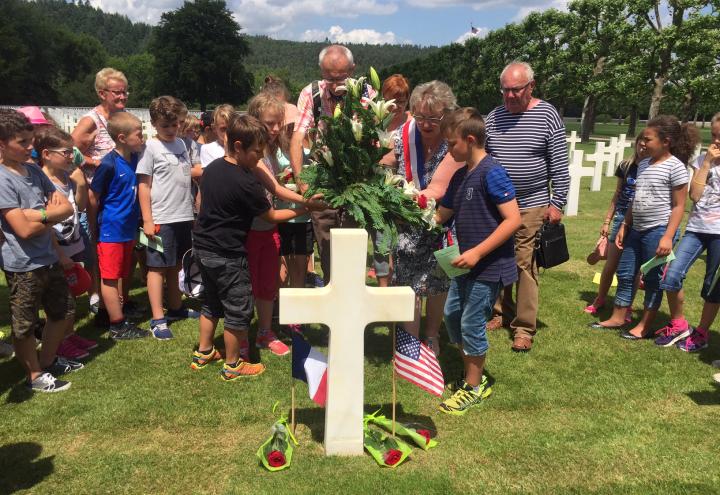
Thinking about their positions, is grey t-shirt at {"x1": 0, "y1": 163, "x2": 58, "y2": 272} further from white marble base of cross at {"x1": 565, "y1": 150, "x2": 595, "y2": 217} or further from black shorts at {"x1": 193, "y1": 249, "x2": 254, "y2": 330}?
white marble base of cross at {"x1": 565, "y1": 150, "x2": 595, "y2": 217}

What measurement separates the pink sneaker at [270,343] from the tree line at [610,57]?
1356 inches

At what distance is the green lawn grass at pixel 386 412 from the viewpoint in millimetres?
2881

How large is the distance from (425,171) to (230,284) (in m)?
1.67

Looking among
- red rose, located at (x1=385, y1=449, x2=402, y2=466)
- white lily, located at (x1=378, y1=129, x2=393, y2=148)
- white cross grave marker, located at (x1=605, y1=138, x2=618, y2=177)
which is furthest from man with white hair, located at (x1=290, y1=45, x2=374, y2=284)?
white cross grave marker, located at (x1=605, y1=138, x2=618, y2=177)

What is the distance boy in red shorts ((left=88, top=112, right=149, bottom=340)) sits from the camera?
4.51 m

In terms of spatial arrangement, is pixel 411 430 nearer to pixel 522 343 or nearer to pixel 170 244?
pixel 522 343

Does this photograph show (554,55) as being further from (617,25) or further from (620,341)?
(620,341)

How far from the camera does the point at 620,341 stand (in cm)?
491

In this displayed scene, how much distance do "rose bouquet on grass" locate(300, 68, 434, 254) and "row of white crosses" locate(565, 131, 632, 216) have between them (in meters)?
8.00

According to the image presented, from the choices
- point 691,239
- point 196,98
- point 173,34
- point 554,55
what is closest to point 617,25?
point 554,55

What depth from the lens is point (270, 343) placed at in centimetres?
460

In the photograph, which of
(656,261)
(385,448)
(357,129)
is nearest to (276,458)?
(385,448)

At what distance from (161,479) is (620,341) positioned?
13.3 feet

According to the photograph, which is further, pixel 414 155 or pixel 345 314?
pixel 414 155
